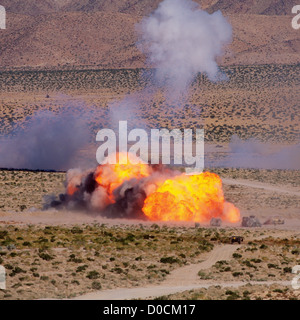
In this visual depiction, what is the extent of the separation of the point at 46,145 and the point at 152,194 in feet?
155

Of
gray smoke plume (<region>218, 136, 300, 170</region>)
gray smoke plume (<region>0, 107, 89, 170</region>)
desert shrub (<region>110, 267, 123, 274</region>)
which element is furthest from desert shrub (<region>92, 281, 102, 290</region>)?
gray smoke plume (<region>218, 136, 300, 170</region>)

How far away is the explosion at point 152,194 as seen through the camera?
66.4m

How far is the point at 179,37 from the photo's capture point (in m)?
103

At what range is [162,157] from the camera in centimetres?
11325

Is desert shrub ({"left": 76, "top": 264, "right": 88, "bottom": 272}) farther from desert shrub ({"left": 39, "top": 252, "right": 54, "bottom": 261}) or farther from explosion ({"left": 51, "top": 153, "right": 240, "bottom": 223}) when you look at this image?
explosion ({"left": 51, "top": 153, "right": 240, "bottom": 223})

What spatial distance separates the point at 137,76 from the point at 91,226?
393 ft

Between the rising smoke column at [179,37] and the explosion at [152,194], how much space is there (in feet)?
119

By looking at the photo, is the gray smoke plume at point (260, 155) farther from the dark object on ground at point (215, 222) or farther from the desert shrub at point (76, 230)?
the desert shrub at point (76, 230)

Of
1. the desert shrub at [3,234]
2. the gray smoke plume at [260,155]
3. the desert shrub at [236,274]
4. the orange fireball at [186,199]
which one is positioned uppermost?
the gray smoke plume at [260,155]

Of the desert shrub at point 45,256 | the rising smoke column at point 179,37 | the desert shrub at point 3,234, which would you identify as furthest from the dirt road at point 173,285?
the rising smoke column at point 179,37

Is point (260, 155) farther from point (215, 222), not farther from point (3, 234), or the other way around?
point (3, 234)

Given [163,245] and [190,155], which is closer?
[163,245]
